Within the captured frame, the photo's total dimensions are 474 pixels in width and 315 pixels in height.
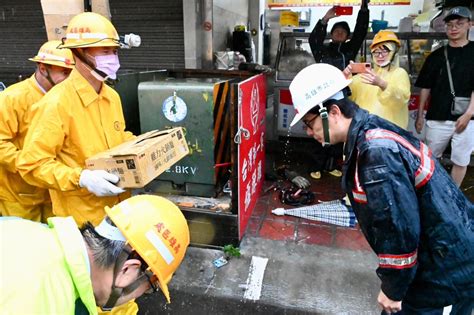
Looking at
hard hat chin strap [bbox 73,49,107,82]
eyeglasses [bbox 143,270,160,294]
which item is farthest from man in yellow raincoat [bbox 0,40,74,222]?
eyeglasses [bbox 143,270,160,294]

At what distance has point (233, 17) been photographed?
741 centimetres

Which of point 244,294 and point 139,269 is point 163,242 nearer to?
point 139,269

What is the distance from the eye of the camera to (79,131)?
7.34 feet

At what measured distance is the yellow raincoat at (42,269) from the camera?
908 millimetres

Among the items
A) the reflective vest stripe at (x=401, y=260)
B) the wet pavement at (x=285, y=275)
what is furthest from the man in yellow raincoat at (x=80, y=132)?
the reflective vest stripe at (x=401, y=260)

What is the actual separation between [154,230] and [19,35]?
7162mm

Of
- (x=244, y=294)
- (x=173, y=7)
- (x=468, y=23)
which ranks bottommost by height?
(x=244, y=294)

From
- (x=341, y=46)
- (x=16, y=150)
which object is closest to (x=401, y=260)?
(x=16, y=150)

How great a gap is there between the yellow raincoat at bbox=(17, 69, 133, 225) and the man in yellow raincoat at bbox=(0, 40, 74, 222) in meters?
0.35

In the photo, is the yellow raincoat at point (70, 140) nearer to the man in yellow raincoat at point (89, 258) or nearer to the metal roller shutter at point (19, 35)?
the man in yellow raincoat at point (89, 258)

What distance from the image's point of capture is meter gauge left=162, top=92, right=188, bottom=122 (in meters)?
3.51

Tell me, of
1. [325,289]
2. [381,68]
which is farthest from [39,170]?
[381,68]

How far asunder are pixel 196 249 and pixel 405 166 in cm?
244

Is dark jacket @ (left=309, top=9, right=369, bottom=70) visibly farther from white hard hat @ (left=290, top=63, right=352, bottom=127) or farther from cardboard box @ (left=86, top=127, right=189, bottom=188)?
cardboard box @ (left=86, top=127, right=189, bottom=188)
